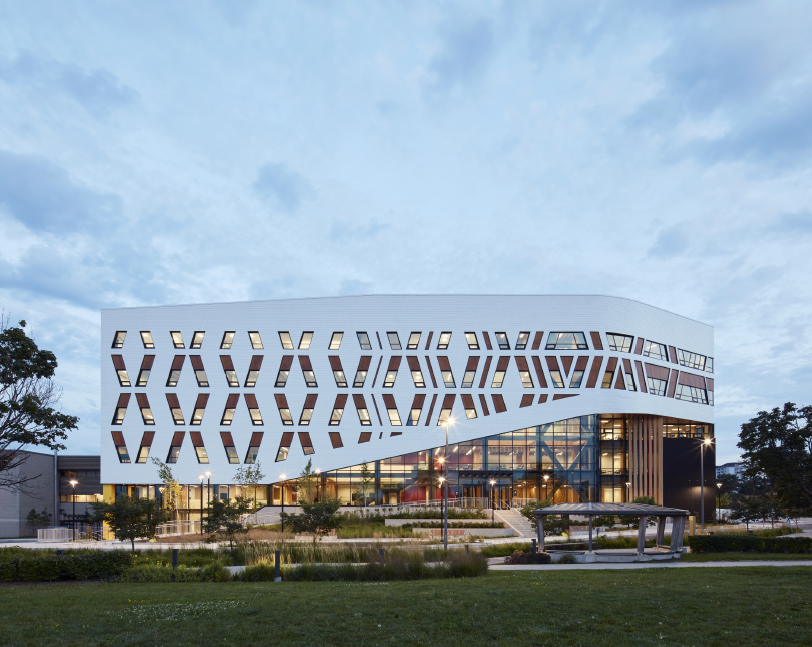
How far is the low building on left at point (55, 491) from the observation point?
53.8m

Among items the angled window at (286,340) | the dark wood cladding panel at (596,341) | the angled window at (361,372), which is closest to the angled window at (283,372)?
the angled window at (286,340)

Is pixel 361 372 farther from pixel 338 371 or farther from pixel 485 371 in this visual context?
pixel 485 371

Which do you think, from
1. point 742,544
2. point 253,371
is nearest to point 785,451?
point 742,544

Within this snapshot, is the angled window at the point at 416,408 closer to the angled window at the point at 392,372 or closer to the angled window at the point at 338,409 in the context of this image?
the angled window at the point at 392,372

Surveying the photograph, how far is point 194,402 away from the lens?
2015 inches

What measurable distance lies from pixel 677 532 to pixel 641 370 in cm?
2896

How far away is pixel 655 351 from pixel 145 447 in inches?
1886

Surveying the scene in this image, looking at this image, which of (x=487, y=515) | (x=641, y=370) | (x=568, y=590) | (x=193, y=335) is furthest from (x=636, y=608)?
(x=193, y=335)

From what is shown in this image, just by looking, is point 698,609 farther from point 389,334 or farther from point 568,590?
point 389,334

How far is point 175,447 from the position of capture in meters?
50.8

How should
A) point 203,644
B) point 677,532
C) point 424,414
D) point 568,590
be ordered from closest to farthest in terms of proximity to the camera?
1. point 203,644
2. point 568,590
3. point 677,532
4. point 424,414

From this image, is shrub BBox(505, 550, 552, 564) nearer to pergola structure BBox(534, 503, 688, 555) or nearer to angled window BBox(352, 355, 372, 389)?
pergola structure BBox(534, 503, 688, 555)

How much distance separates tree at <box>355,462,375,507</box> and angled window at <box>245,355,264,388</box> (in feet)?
40.8

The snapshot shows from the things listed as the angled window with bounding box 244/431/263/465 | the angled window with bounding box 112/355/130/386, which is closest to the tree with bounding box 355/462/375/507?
the angled window with bounding box 244/431/263/465
